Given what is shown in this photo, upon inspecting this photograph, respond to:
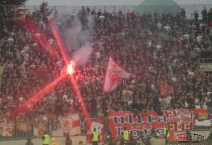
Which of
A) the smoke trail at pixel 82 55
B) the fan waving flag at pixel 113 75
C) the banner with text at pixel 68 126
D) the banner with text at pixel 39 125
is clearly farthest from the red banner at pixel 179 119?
the smoke trail at pixel 82 55

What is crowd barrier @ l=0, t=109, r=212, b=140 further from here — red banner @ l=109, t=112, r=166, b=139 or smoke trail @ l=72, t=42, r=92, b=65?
smoke trail @ l=72, t=42, r=92, b=65

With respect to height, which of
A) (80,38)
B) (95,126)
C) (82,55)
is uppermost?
(80,38)

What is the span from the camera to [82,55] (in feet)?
95.4

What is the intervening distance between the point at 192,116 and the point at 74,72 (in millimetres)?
7359

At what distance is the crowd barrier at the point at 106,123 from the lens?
2292 centimetres

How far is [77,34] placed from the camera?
31.2 meters

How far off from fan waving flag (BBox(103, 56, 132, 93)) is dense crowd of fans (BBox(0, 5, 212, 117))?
1.12ft

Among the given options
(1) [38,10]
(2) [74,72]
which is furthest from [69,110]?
(1) [38,10]

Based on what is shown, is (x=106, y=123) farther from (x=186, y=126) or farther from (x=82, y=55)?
(x=82, y=55)

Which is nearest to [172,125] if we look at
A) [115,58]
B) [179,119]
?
[179,119]

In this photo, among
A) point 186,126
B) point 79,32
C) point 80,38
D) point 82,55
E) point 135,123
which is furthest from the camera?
point 79,32

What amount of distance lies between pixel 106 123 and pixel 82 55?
629 cm

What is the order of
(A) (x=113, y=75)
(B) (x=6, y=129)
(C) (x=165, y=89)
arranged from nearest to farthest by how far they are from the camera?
(B) (x=6, y=129) → (C) (x=165, y=89) → (A) (x=113, y=75)

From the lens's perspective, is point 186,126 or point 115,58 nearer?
point 186,126
